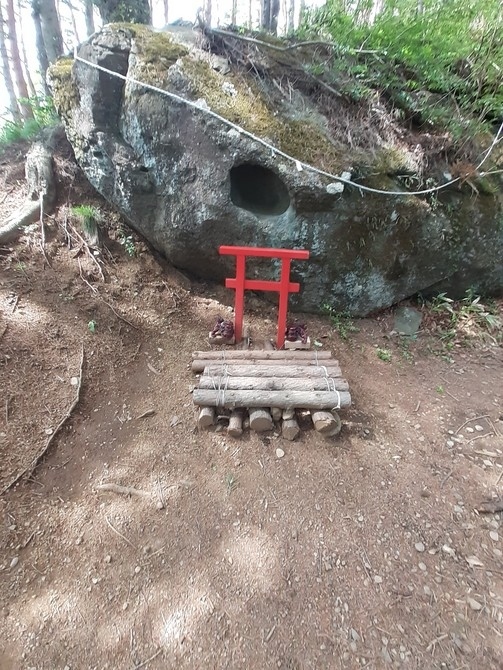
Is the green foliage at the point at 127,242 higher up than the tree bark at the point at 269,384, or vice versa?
the green foliage at the point at 127,242

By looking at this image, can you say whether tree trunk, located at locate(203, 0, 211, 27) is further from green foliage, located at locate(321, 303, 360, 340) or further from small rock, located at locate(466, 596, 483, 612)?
small rock, located at locate(466, 596, 483, 612)

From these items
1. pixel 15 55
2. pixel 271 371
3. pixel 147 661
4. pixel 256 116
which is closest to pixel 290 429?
pixel 271 371

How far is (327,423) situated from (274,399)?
518 mm

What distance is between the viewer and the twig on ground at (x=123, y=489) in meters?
2.83

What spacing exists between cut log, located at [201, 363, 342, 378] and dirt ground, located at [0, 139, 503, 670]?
405 mm

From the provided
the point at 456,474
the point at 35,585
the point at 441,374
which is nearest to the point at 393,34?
the point at 441,374

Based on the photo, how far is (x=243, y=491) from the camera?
2.88 meters

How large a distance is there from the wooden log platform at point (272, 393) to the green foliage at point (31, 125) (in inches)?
230

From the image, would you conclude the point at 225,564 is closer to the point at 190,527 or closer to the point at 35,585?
the point at 190,527

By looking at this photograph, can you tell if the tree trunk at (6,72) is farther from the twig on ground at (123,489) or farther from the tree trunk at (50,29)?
the twig on ground at (123,489)

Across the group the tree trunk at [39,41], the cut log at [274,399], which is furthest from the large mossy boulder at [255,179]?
the tree trunk at [39,41]

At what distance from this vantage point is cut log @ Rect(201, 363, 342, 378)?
3.51 meters

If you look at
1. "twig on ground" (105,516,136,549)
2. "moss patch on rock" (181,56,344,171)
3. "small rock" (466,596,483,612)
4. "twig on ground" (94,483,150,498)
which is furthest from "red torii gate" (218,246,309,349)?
"small rock" (466,596,483,612)

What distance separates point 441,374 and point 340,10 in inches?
203
